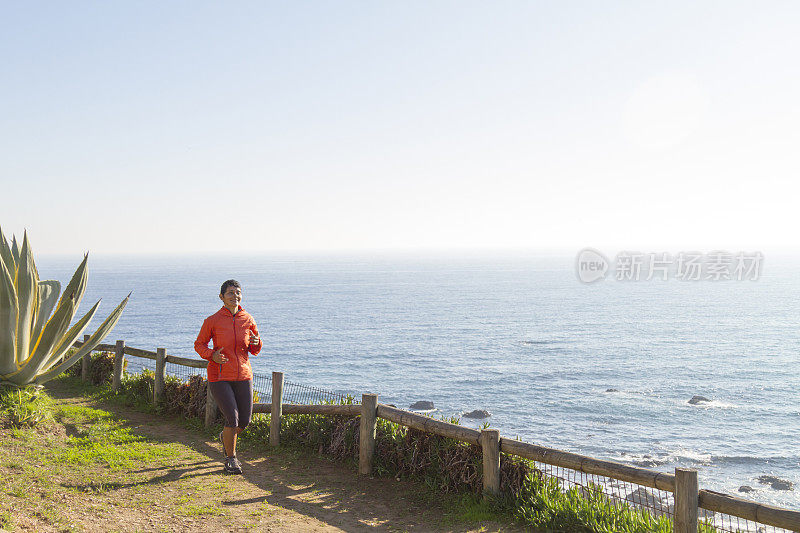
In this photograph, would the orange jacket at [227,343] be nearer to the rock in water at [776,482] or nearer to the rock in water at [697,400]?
the rock in water at [776,482]

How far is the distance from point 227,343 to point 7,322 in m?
3.27

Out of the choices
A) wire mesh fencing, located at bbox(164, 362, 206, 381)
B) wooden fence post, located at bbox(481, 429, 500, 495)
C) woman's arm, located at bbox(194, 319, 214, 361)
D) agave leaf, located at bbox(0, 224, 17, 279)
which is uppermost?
agave leaf, located at bbox(0, 224, 17, 279)

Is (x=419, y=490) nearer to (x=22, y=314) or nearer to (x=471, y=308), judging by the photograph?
(x=22, y=314)

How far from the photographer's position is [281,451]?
888 cm

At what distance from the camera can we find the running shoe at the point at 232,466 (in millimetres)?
7703

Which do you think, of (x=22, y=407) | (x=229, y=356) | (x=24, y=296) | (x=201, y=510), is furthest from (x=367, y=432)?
(x=24, y=296)

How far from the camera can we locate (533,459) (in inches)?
245

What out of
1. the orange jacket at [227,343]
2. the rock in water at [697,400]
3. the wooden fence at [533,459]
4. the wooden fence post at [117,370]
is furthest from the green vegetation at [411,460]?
the rock in water at [697,400]

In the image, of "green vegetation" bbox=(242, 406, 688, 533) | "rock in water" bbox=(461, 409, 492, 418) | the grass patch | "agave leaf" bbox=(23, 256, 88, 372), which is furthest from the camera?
"rock in water" bbox=(461, 409, 492, 418)

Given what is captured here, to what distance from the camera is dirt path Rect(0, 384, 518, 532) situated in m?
5.81

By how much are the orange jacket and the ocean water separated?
2485 centimetres

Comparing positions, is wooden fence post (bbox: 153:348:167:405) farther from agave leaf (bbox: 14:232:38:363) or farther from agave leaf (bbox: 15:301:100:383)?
agave leaf (bbox: 14:232:38:363)

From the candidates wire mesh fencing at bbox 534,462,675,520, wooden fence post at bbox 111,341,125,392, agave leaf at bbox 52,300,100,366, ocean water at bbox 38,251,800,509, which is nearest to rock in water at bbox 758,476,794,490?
ocean water at bbox 38,251,800,509

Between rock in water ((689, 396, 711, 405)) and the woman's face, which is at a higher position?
the woman's face
